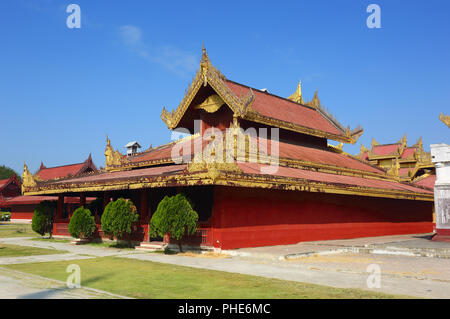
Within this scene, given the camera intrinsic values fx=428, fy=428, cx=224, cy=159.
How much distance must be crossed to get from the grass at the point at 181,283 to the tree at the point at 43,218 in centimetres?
1113

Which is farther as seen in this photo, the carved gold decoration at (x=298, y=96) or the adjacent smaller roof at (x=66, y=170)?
the adjacent smaller roof at (x=66, y=170)

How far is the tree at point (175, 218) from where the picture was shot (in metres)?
14.4

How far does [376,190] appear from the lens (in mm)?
20703

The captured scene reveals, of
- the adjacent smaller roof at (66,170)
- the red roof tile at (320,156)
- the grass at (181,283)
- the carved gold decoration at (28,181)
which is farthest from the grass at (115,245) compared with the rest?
the adjacent smaller roof at (66,170)

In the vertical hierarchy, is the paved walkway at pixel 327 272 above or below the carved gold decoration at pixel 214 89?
below

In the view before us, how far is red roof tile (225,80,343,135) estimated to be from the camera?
2131cm

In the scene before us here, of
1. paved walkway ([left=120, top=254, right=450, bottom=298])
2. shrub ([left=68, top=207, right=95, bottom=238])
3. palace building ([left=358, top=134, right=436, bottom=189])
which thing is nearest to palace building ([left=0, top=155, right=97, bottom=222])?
shrub ([left=68, top=207, right=95, bottom=238])

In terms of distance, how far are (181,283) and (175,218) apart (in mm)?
5675

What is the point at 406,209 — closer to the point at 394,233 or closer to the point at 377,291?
the point at 394,233

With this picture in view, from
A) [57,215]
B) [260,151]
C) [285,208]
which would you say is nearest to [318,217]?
[285,208]

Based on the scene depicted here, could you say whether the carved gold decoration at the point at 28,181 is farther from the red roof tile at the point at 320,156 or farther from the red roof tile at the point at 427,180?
the red roof tile at the point at 427,180

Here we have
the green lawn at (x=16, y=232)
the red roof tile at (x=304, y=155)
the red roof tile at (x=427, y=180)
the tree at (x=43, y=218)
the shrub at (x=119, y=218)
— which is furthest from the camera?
the red roof tile at (x=427, y=180)

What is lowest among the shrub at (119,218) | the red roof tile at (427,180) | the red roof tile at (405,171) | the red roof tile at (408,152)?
the shrub at (119,218)

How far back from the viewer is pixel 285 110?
23.8 metres
